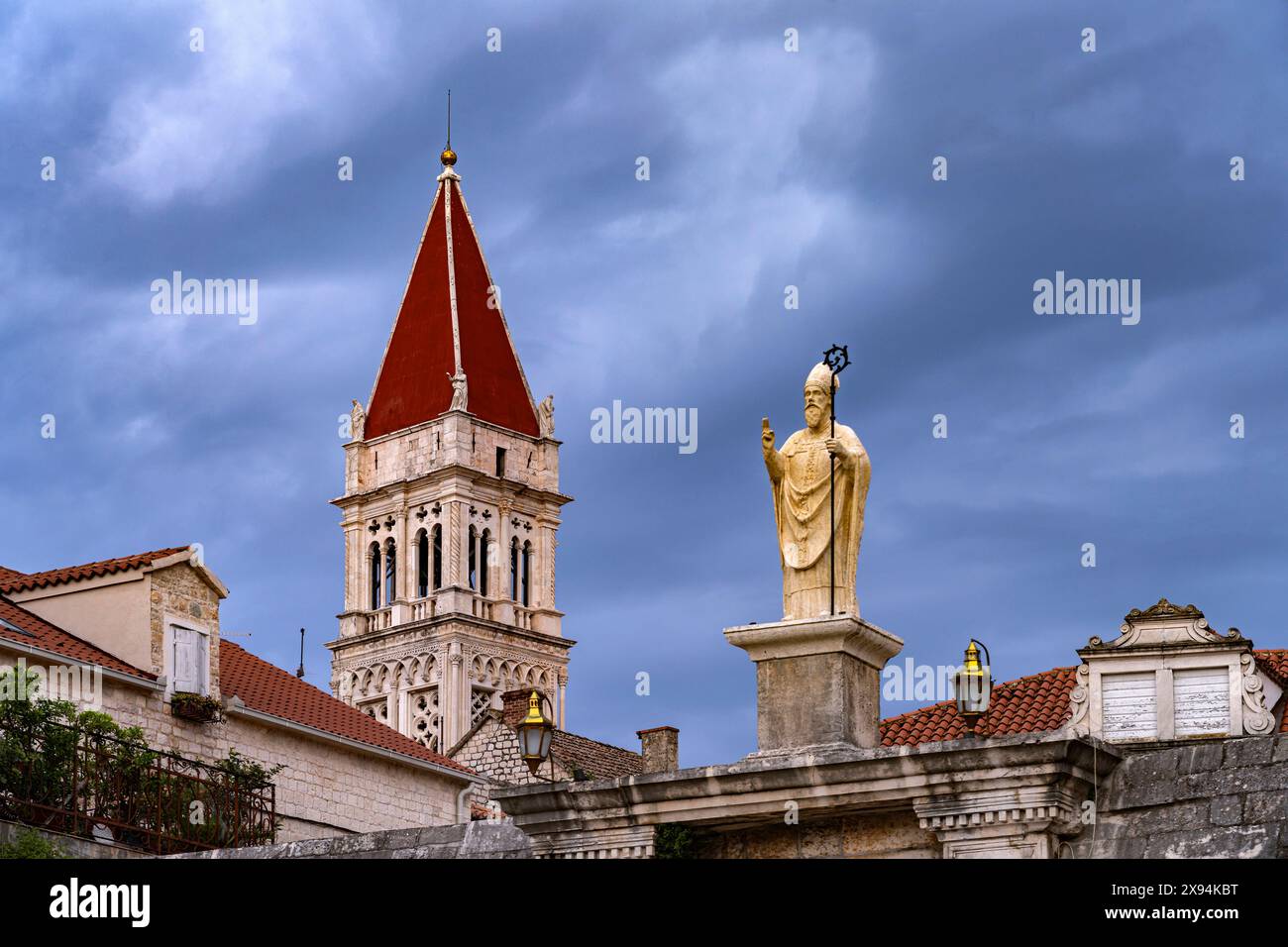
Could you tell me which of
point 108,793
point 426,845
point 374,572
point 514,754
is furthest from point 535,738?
point 374,572

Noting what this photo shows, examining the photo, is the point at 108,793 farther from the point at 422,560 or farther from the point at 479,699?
the point at 422,560

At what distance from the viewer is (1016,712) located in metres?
31.5

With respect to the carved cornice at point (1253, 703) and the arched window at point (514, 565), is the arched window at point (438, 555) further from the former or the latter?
the carved cornice at point (1253, 703)

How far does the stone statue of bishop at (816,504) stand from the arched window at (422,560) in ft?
212

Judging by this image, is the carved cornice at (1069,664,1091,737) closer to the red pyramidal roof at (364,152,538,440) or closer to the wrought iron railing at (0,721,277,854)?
the wrought iron railing at (0,721,277,854)

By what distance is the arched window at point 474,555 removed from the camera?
3078 inches

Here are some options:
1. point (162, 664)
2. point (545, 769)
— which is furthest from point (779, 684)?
point (545, 769)

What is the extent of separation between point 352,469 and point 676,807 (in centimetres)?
6819

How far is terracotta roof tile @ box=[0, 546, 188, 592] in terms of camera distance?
29219 mm

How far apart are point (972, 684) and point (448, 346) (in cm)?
6630

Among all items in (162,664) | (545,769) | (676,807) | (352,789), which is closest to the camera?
(676,807)

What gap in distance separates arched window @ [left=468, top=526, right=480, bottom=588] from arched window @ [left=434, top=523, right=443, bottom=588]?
1068mm
